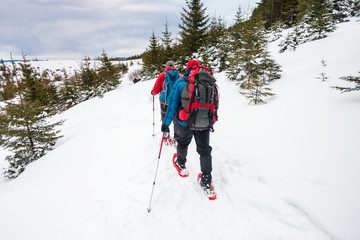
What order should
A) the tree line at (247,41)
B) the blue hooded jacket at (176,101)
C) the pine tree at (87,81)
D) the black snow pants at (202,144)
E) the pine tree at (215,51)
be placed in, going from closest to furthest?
the blue hooded jacket at (176,101) < the black snow pants at (202,144) < the tree line at (247,41) < the pine tree at (215,51) < the pine tree at (87,81)

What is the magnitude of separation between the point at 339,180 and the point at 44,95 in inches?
1101

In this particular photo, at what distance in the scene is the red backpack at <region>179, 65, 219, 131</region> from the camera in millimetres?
2656

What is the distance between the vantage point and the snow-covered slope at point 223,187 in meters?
2.49

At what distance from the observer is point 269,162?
3.90 meters

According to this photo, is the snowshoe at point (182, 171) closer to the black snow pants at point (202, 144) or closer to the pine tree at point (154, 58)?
the black snow pants at point (202, 144)

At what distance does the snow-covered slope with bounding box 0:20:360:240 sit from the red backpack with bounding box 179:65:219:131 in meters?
1.50

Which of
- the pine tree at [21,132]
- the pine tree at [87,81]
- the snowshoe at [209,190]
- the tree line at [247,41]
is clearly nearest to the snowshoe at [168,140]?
the snowshoe at [209,190]

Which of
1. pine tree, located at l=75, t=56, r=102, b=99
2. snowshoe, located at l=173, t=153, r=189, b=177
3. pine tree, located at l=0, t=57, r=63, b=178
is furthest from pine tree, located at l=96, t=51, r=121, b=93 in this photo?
snowshoe, located at l=173, t=153, r=189, b=177

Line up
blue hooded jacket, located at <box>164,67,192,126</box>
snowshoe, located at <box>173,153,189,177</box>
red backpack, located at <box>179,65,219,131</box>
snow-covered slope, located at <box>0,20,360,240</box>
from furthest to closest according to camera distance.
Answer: snowshoe, located at <box>173,153,189,177</box>
blue hooded jacket, located at <box>164,67,192,126</box>
red backpack, located at <box>179,65,219,131</box>
snow-covered slope, located at <box>0,20,360,240</box>

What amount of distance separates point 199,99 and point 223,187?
2000 millimetres

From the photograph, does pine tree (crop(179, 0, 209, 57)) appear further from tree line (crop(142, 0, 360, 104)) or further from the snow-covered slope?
the snow-covered slope

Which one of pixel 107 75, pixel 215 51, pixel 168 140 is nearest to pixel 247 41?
pixel 168 140

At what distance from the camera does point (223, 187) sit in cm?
334

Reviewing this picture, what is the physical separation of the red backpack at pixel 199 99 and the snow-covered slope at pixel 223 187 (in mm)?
1496
